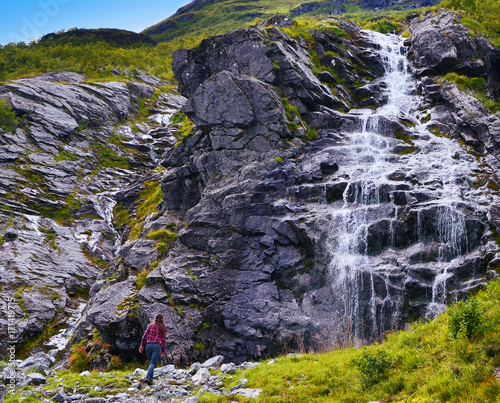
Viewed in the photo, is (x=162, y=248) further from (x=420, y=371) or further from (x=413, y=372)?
(x=420, y=371)

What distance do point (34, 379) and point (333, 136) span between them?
2895cm

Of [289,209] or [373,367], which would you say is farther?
[289,209]

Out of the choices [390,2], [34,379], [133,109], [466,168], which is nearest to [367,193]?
[466,168]

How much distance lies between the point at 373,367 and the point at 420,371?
120 centimetres

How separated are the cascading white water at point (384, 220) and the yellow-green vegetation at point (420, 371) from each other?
33.2 feet

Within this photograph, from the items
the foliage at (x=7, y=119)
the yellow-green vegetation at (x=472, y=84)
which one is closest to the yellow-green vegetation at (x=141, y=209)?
the foliage at (x=7, y=119)

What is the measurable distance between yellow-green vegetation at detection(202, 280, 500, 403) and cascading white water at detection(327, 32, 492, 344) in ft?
33.2

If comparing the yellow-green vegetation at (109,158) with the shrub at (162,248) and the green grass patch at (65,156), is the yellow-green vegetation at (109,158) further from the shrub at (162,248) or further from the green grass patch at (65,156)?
the shrub at (162,248)

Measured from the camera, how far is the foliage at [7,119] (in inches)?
2328

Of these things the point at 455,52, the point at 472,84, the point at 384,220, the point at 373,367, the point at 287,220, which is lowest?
the point at 373,367

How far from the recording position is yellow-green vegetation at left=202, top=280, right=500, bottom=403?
8.27 metres

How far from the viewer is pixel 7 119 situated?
60.0 meters

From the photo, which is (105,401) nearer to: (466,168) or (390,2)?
(466,168)

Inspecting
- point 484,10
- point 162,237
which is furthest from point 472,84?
point 162,237
